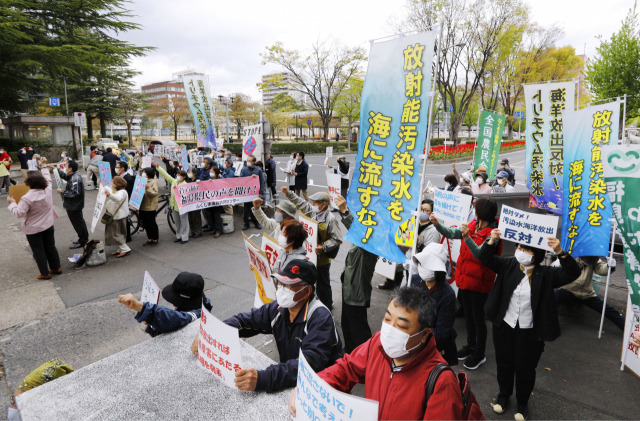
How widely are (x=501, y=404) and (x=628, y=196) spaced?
219 centimetres

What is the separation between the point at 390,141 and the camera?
376 cm

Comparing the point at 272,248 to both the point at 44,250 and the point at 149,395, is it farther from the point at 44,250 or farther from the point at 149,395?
the point at 44,250

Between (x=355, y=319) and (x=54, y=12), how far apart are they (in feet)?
87.0

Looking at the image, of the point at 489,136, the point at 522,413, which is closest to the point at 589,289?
the point at 522,413

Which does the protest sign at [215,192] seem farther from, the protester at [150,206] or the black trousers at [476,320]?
the black trousers at [476,320]

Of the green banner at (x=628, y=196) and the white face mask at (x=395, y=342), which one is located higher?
the green banner at (x=628, y=196)

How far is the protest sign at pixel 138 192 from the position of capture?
838 centimetres

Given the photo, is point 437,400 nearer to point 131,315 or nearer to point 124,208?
point 131,315

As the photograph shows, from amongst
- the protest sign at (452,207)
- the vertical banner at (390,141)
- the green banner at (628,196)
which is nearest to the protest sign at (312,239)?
the vertical banner at (390,141)

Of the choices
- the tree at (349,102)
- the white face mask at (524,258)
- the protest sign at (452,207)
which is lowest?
the white face mask at (524,258)

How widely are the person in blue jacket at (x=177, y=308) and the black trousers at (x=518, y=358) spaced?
2.72m

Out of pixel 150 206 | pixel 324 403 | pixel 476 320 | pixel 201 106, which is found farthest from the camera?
pixel 201 106

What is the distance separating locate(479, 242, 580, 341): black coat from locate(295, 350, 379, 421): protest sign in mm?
2382

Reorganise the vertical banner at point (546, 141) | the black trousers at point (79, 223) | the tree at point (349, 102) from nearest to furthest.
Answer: the vertical banner at point (546, 141) < the black trousers at point (79, 223) < the tree at point (349, 102)
